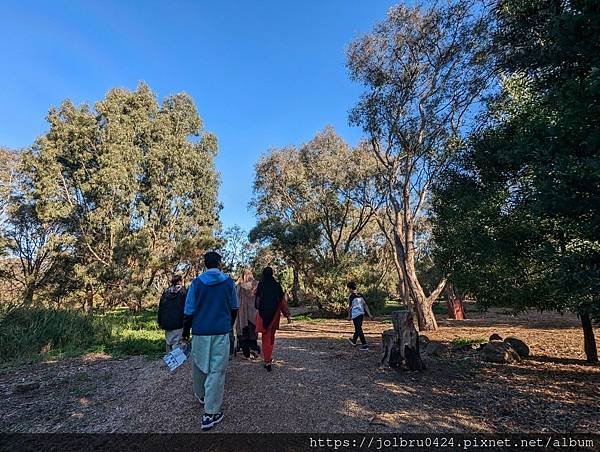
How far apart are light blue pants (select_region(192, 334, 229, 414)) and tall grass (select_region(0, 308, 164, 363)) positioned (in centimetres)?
428

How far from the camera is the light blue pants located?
13.5ft

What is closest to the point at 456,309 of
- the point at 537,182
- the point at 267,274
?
the point at 267,274

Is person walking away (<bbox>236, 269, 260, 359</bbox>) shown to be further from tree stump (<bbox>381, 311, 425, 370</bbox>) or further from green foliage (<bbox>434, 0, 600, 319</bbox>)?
→ green foliage (<bbox>434, 0, 600, 319</bbox>)

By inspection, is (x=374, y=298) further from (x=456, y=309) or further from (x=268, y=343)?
(x=268, y=343)

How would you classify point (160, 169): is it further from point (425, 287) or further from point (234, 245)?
point (425, 287)

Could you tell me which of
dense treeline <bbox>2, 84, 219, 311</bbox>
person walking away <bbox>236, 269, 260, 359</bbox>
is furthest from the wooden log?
dense treeline <bbox>2, 84, 219, 311</bbox>

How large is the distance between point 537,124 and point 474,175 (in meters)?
2.86

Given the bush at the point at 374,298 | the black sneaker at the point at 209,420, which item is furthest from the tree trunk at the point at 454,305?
the black sneaker at the point at 209,420

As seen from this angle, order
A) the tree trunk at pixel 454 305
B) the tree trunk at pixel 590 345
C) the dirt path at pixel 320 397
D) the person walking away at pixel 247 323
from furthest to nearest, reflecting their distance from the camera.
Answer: the tree trunk at pixel 454 305
the person walking away at pixel 247 323
the tree trunk at pixel 590 345
the dirt path at pixel 320 397

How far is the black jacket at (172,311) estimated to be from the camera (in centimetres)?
658

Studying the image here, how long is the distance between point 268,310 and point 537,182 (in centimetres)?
467

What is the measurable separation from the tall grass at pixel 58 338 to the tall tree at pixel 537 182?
7369 millimetres

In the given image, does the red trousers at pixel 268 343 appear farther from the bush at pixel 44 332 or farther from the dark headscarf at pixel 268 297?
the bush at pixel 44 332

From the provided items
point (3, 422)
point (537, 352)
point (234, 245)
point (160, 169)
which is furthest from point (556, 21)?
point (234, 245)
